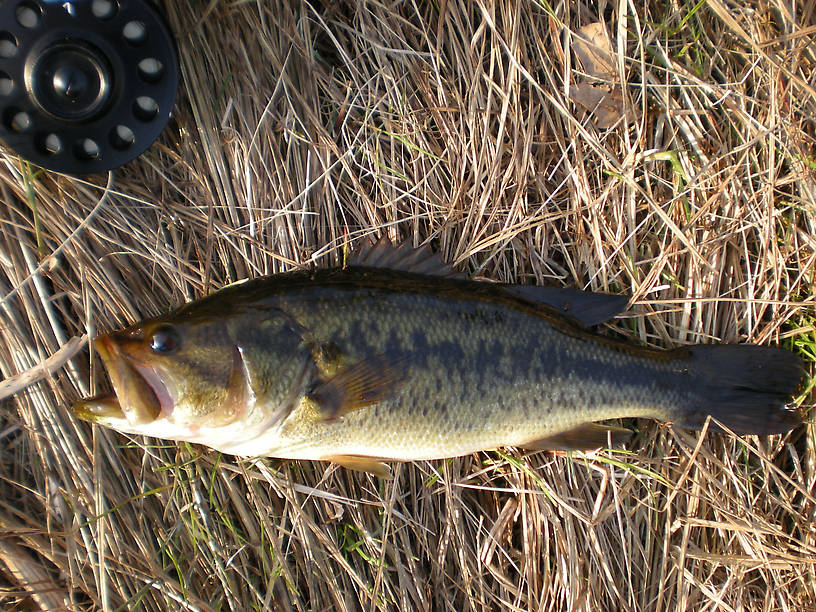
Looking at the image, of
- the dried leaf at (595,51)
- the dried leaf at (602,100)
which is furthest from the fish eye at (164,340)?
the dried leaf at (595,51)

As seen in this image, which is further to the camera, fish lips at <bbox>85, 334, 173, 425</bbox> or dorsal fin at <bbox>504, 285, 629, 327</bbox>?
dorsal fin at <bbox>504, 285, 629, 327</bbox>

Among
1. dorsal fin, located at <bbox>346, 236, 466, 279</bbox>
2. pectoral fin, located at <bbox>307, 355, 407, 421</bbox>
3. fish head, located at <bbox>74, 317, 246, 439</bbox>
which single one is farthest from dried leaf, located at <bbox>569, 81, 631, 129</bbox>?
fish head, located at <bbox>74, 317, 246, 439</bbox>

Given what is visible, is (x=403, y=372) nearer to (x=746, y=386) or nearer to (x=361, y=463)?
(x=361, y=463)

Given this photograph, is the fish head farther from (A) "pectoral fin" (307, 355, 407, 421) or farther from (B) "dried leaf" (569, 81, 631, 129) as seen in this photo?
(B) "dried leaf" (569, 81, 631, 129)

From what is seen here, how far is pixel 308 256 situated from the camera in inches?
102

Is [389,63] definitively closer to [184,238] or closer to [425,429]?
[184,238]

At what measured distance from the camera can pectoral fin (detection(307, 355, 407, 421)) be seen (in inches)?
80.4

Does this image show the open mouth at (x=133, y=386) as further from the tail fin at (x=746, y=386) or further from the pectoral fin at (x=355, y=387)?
the tail fin at (x=746, y=386)

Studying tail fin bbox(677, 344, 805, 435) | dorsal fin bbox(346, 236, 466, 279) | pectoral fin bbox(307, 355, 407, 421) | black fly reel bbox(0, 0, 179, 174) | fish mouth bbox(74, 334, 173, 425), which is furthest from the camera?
tail fin bbox(677, 344, 805, 435)

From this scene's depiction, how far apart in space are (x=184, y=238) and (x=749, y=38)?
3058mm

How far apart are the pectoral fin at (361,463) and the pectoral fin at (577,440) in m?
0.67

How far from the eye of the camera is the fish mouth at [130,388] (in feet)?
6.04

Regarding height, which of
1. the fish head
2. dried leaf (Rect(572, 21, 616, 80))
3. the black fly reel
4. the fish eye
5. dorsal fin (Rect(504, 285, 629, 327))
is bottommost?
dorsal fin (Rect(504, 285, 629, 327))

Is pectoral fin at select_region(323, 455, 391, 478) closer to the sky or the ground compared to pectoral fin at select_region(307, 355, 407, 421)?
closer to the ground
